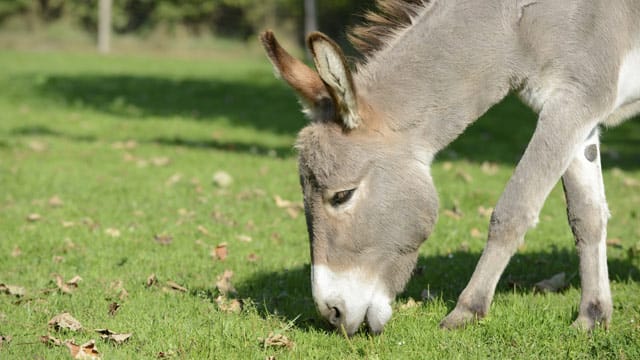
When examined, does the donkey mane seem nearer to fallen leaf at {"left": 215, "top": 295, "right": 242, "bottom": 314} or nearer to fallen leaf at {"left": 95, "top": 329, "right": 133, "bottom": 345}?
fallen leaf at {"left": 215, "top": 295, "right": 242, "bottom": 314}

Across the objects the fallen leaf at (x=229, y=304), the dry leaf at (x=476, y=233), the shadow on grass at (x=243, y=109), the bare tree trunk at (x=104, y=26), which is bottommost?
the bare tree trunk at (x=104, y=26)

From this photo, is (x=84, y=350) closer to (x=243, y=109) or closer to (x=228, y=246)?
(x=228, y=246)

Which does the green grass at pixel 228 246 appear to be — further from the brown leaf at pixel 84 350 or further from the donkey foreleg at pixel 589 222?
the donkey foreleg at pixel 589 222

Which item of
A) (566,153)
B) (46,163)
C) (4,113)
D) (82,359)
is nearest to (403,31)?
(566,153)

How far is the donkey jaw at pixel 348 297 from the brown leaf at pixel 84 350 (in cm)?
110

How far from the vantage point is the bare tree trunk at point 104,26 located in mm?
30281

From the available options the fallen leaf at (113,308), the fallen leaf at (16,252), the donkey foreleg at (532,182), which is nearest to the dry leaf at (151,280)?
the fallen leaf at (113,308)

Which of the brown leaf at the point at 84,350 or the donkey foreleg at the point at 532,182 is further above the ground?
the donkey foreleg at the point at 532,182

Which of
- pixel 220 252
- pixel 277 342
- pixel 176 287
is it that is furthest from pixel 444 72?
pixel 220 252

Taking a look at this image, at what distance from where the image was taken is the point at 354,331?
13.1 feet

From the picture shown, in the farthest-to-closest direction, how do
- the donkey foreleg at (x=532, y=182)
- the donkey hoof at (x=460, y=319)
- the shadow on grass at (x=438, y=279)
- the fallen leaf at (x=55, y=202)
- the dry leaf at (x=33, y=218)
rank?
the fallen leaf at (x=55, y=202) → the dry leaf at (x=33, y=218) → the shadow on grass at (x=438, y=279) → the donkey hoof at (x=460, y=319) → the donkey foreleg at (x=532, y=182)

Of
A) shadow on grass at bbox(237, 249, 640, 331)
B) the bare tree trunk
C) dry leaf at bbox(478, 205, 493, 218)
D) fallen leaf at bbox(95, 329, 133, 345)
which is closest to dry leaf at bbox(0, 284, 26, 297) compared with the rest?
fallen leaf at bbox(95, 329, 133, 345)

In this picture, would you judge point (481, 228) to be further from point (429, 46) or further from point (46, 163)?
point (46, 163)

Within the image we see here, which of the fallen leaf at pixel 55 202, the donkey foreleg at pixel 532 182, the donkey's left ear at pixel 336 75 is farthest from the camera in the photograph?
the fallen leaf at pixel 55 202
